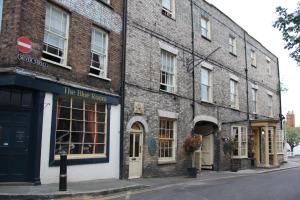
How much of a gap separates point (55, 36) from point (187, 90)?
9.07m

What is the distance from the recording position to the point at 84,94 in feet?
45.3

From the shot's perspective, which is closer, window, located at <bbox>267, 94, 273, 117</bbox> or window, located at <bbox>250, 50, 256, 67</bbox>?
window, located at <bbox>250, 50, 256, 67</bbox>

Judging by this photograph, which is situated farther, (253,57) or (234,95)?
(253,57)

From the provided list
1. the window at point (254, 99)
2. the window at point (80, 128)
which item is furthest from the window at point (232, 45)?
the window at point (80, 128)

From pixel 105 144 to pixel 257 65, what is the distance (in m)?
20.3

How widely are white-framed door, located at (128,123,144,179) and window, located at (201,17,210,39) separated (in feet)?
29.0

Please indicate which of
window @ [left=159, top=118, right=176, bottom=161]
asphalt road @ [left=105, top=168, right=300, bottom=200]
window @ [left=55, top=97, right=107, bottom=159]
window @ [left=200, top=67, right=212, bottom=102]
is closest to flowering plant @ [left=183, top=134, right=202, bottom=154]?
window @ [left=159, top=118, right=176, bottom=161]

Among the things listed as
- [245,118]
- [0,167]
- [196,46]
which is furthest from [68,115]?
[245,118]

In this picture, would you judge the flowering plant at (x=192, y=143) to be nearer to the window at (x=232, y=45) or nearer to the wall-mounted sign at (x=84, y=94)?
the wall-mounted sign at (x=84, y=94)

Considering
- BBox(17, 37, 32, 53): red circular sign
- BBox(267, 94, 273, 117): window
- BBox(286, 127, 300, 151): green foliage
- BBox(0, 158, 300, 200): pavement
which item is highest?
BBox(267, 94, 273, 117): window

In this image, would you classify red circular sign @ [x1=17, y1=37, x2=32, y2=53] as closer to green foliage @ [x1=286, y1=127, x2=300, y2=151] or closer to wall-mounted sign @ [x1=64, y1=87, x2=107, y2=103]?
wall-mounted sign @ [x1=64, y1=87, x2=107, y2=103]

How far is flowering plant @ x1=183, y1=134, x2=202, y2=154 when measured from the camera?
63.0 ft

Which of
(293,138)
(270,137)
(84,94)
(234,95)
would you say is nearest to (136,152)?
(84,94)

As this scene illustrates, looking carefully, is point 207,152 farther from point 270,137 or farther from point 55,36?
point 55,36
